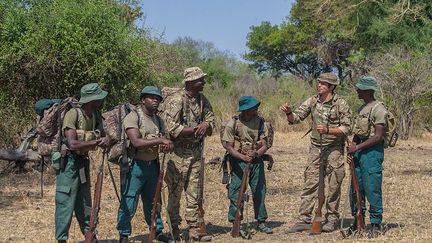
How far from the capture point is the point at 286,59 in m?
43.6

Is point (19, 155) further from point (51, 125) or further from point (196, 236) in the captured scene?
point (196, 236)

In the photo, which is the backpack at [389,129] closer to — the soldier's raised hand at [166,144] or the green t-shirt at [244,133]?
the green t-shirt at [244,133]

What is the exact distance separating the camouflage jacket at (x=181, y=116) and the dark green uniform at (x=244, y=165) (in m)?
0.52

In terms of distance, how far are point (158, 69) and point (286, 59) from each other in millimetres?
27940

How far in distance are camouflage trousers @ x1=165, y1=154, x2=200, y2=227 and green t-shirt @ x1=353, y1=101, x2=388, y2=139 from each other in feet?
6.37

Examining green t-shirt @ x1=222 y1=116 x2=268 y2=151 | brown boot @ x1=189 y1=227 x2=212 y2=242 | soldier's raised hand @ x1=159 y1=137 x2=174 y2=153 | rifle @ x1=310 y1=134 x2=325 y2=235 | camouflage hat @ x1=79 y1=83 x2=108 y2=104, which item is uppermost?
camouflage hat @ x1=79 y1=83 x2=108 y2=104

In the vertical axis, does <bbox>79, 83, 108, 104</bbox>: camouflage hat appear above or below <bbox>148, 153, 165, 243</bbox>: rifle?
above

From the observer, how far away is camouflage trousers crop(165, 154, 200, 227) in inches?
310

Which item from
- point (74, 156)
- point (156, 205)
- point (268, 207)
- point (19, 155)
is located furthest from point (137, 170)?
point (19, 155)

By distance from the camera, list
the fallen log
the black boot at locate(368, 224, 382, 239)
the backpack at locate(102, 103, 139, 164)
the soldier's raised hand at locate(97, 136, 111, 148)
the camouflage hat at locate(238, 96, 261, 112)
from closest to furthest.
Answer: the soldier's raised hand at locate(97, 136, 111, 148)
the backpack at locate(102, 103, 139, 164)
the black boot at locate(368, 224, 382, 239)
the camouflage hat at locate(238, 96, 261, 112)
the fallen log

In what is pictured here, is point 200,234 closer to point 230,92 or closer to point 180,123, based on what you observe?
point 180,123

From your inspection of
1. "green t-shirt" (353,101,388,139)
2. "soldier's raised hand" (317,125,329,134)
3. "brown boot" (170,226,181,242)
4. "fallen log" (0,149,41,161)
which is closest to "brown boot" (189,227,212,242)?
"brown boot" (170,226,181,242)

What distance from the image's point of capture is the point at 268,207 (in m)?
10.6

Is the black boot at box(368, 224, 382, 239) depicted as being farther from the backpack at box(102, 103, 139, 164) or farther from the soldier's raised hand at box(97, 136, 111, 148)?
the soldier's raised hand at box(97, 136, 111, 148)
